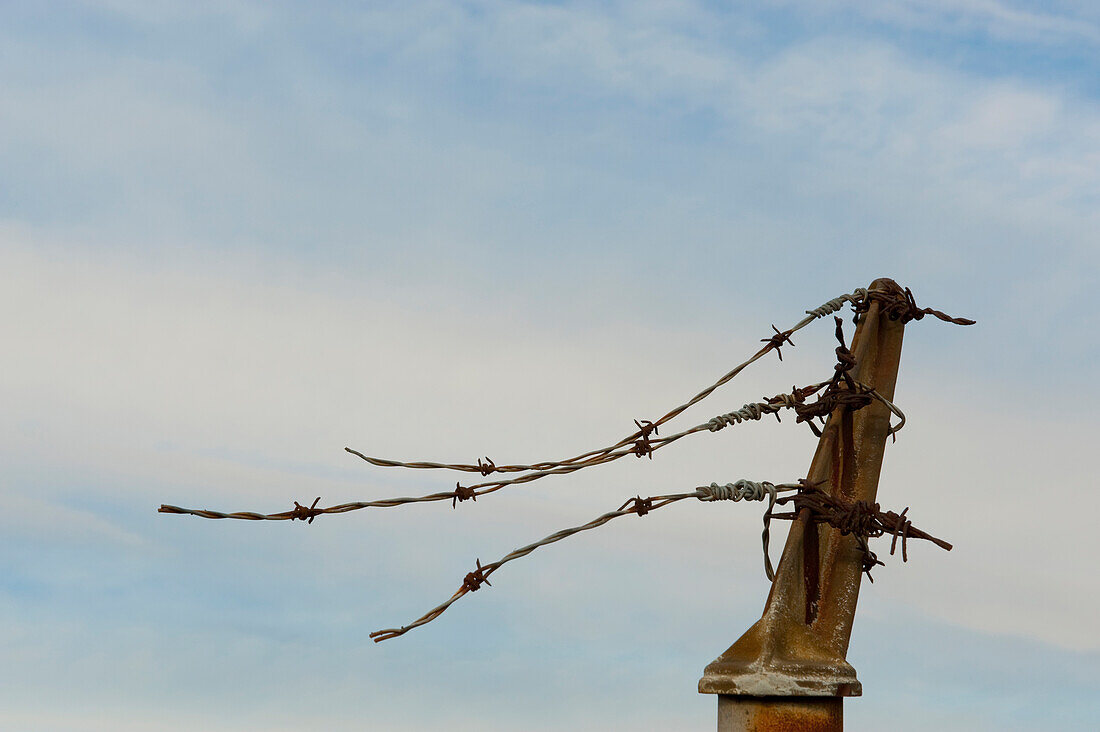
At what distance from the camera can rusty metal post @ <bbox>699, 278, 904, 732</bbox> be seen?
293 inches

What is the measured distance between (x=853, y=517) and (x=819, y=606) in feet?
2.04

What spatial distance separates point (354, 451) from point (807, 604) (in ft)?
10.1

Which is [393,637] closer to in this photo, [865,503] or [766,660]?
[766,660]

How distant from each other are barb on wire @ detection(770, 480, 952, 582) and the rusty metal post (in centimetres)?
8

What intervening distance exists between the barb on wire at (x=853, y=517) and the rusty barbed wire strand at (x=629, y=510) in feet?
0.32

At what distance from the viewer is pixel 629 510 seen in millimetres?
7391

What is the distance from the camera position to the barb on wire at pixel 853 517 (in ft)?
26.3

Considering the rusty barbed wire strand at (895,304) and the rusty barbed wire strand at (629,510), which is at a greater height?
the rusty barbed wire strand at (895,304)

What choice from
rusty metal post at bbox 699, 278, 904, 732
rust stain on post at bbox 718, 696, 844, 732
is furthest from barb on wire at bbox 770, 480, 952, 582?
rust stain on post at bbox 718, 696, 844, 732

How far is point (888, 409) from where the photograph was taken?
878 cm

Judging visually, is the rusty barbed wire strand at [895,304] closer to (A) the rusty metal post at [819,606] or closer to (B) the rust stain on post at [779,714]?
(A) the rusty metal post at [819,606]

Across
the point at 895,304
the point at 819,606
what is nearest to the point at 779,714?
the point at 819,606

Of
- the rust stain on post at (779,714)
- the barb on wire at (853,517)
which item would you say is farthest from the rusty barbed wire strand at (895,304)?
the rust stain on post at (779,714)

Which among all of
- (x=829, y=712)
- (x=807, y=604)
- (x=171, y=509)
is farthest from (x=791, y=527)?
(x=171, y=509)
